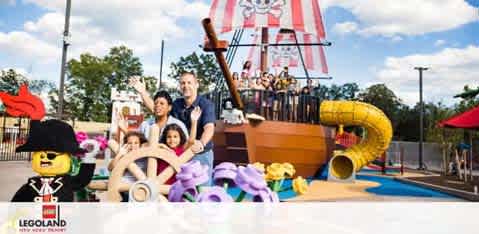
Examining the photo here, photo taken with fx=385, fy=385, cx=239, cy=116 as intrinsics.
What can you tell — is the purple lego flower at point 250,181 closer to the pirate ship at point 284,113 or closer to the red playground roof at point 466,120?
the pirate ship at point 284,113

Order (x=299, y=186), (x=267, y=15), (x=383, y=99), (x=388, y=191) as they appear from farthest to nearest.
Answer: (x=388, y=191) → (x=267, y=15) → (x=383, y=99) → (x=299, y=186)

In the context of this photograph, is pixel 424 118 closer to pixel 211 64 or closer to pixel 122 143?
pixel 211 64

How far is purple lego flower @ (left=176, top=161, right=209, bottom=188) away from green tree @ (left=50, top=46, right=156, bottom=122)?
0.64m

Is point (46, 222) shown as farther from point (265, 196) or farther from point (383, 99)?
point (383, 99)

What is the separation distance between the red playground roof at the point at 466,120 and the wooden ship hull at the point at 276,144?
116 cm

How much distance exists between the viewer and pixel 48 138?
259 cm

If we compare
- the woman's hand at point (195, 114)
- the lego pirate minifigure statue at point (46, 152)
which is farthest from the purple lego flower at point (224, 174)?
the lego pirate minifigure statue at point (46, 152)

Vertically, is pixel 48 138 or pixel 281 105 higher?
pixel 281 105

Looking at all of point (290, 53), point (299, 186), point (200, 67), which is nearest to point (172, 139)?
point (200, 67)

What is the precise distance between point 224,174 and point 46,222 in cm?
128

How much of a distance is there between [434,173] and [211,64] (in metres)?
3.11

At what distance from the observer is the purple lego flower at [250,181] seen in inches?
105

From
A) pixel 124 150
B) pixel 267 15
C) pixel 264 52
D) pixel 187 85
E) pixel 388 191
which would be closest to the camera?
pixel 124 150

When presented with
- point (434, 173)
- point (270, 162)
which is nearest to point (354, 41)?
point (270, 162)
